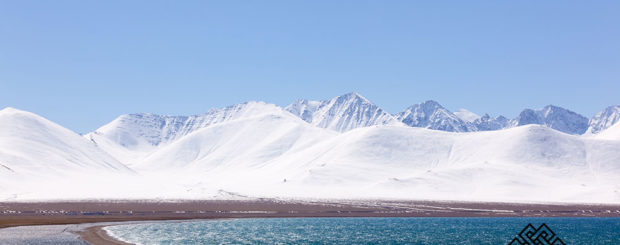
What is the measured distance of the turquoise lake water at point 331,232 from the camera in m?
Answer: 81.5

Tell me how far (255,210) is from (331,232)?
5532 centimetres

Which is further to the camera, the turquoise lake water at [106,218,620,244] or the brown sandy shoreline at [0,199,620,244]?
the brown sandy shoreline at [0,199,620,244]

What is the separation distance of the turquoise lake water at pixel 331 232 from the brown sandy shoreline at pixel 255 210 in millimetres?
12001

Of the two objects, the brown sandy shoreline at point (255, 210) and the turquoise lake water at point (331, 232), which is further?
the brown sandy shoreline at point (255, 210)

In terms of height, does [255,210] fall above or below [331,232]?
above

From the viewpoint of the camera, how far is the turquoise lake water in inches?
3209

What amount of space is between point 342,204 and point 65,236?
105m

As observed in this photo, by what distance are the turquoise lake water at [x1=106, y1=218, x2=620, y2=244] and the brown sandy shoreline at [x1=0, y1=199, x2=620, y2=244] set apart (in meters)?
12.0

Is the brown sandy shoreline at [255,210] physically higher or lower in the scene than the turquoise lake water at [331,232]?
higher

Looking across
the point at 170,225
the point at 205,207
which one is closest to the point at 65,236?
the point at 170,225

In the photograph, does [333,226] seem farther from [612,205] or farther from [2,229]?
[612,205]

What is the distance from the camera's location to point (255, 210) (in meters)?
150

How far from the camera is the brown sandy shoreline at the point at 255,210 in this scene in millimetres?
115500

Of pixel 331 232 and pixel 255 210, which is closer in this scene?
pixel 331 232
